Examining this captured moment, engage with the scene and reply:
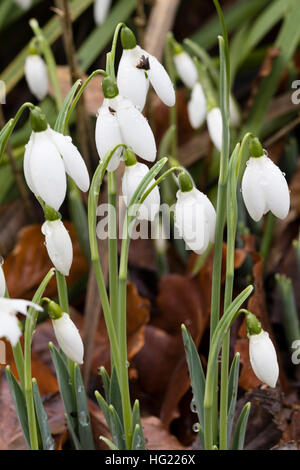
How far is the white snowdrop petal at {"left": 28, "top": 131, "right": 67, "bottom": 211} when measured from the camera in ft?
2.35

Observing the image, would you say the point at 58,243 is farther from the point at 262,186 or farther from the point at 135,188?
the point at 262,186

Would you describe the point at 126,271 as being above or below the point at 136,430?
above

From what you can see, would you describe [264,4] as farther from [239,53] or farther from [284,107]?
[284,107]

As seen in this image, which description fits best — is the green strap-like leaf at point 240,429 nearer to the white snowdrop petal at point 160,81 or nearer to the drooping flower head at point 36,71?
the white snowdrop petal at point 160,81

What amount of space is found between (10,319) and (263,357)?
10.1 inches

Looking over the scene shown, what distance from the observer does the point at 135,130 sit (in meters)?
0.76

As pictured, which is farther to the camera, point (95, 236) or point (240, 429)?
point (240, 429)

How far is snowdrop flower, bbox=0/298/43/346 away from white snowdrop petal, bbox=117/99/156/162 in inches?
7.4

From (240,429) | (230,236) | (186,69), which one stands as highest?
(186,69)

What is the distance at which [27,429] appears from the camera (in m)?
0.93

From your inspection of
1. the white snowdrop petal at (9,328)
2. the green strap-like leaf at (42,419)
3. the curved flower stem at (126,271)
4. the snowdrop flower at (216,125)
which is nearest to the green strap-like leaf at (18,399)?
the green strap-like leaf at (42,419)

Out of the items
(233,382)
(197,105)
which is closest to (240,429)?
(233,382)
